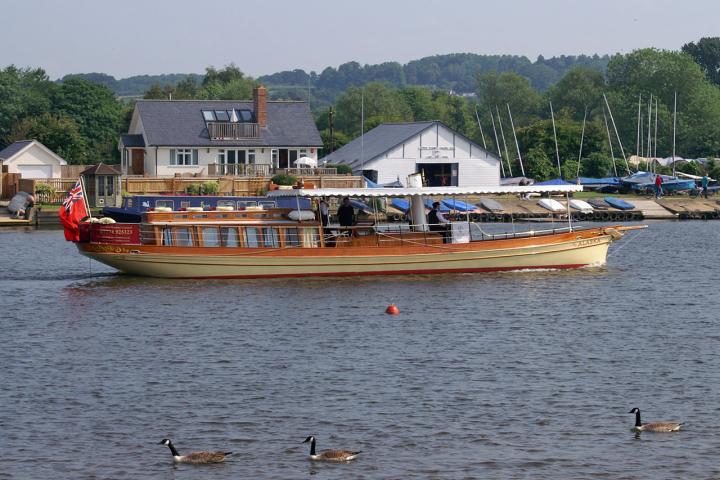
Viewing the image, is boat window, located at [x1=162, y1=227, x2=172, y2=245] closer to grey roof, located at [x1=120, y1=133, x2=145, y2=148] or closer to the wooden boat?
the wooden boat

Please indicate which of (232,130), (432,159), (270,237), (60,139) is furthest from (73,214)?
(60,139)

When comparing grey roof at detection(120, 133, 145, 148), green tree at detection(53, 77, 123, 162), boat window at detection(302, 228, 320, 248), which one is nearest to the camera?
boat window at detection(302, 228, 320, 248)

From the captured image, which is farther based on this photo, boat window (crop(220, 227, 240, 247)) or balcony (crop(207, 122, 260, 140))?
balcony (crop(207, 122, 260, 140))

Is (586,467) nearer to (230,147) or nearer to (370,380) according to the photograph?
(370,380)

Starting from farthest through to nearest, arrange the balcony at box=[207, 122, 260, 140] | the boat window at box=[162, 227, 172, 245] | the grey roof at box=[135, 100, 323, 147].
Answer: the balcony at box=[207, 122, 260, 140], the grey roof at box=[135, 100, 323, 147], the boat window at box=[162, 227, 172, 245]

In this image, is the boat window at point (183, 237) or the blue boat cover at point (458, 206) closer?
the boat window at point (183, 237)

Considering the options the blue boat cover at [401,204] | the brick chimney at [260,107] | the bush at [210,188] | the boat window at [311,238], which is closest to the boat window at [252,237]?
the boat window at [311,238]

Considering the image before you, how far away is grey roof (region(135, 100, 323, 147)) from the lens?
100 meters

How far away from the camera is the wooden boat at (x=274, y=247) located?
51594 millimetres

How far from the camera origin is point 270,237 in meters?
52.4

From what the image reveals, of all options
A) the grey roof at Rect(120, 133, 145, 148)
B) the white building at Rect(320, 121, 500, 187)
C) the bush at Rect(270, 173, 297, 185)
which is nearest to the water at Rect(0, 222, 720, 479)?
the bush at Rect(270, 173, 297, 185)

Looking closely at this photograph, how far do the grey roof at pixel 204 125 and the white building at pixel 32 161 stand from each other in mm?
9026

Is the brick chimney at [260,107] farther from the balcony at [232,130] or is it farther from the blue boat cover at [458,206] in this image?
the blue boat cover at [458,206]

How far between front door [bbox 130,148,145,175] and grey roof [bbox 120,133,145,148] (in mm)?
780
